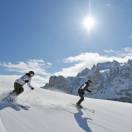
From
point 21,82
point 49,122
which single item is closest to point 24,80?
point 21,82

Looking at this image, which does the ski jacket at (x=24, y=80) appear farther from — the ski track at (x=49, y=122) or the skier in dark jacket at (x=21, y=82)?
the ski track at (x=49, y=122)

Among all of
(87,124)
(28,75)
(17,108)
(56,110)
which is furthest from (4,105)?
(87,124)

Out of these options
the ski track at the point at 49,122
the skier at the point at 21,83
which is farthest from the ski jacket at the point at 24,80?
the ski track at the point at 49,122

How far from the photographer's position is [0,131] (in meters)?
7.92

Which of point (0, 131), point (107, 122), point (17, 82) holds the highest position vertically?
point (17, 82)

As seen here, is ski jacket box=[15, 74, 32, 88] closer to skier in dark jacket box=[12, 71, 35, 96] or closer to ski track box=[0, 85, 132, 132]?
skier in dark jacket box=[12, 71, 35, 96]

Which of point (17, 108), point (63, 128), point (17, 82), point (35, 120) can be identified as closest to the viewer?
point (63, 128)

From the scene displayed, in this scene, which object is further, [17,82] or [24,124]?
[17,82]

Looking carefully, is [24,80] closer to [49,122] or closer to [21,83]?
[21,83]

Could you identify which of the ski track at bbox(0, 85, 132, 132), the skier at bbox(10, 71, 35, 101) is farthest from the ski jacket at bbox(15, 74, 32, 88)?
the ski track at bbox(0, 85, 132, 132)

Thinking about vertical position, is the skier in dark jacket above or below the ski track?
above

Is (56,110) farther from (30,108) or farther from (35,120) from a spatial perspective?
(35,120)

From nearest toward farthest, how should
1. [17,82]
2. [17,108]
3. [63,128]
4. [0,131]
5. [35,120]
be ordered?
[0,131], [63,128], [35,120], [17,108], [17,82]

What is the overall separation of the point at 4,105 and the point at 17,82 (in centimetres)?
297
